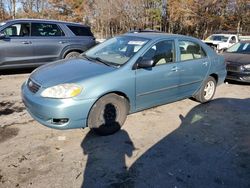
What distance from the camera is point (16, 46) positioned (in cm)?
787

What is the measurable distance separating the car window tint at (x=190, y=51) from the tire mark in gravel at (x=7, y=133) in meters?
3.29

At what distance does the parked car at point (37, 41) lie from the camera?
7.83m

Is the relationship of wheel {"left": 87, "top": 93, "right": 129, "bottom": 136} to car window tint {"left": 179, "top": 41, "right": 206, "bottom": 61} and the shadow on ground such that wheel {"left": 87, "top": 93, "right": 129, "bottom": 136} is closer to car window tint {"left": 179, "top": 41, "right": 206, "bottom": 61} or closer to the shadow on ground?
the shadow on ground

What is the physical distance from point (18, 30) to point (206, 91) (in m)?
5.79

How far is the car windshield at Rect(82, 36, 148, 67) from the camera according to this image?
4.52 metres

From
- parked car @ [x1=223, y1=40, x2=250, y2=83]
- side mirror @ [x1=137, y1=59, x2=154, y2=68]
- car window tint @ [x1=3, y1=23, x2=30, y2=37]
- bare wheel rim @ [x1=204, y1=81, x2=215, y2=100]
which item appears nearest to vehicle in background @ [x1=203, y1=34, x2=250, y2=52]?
parked car @ [x1=223, y1=40, x2=250, y2=83]

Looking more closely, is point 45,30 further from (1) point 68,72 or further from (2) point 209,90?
(2) point 209,90

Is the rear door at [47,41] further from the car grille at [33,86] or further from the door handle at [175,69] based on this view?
the door handle at [175,69]

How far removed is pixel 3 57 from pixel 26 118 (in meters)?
3.82

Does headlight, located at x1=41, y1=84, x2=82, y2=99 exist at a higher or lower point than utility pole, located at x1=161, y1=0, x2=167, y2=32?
lower

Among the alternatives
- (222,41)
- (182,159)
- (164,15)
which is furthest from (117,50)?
(164,15)

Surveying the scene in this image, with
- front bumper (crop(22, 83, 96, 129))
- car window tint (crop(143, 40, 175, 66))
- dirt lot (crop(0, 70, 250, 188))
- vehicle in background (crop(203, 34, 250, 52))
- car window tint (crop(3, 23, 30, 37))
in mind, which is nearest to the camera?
dirt lot (crop(0, 70, 250, 188))

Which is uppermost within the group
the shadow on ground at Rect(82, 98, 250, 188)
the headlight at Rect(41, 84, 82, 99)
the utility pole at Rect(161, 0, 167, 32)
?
the utility pole at Rect(161, 0, 167, 32)

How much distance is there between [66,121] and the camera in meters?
3.81
